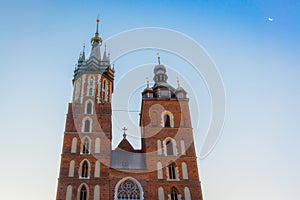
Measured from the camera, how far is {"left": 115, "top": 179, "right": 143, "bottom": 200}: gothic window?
28875 millimetres

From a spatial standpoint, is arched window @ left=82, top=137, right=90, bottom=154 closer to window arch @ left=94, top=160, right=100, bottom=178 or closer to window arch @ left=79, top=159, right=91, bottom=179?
window arch @ left=79, top=159, right=91, bottom=179

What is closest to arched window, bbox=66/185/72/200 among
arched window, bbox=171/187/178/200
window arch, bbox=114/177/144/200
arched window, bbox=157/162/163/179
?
window arch, bbox=114/177/144/200

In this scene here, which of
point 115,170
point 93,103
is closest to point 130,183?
point 115,170

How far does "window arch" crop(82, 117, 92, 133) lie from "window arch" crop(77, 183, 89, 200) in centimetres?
615

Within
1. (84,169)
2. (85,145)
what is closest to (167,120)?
(85,145)

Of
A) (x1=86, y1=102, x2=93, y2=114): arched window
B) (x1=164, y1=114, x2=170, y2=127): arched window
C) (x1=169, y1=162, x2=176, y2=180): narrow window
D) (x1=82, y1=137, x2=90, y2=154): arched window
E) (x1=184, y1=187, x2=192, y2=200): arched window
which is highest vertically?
(x1=86, y1=102, x2=93, y2=114): arched window

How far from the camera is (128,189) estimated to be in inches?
1157

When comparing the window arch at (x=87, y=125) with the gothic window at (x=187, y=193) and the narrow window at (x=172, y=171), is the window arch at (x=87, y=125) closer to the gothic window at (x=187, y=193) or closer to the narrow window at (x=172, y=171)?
the narrow window at (x=172, y=171)

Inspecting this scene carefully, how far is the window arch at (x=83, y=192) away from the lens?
28141 millimetres

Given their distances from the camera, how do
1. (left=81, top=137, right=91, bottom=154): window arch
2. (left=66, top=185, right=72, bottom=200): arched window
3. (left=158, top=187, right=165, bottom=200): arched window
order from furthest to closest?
(left=81, top=137, right=91, bottom=154): window arch
(left=158, top=187, right=165, bottom=200): arched window
(left=66, top=185, right=72, bottom=200): arched window

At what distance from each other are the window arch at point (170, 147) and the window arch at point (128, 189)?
4895 millimetres

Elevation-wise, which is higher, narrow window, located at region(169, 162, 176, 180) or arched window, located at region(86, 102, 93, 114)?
arched window, located at region(86, 102, 93, 114)

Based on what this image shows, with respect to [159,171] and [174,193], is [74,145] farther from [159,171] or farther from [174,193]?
[174,193]

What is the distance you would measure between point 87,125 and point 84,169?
5.17m
